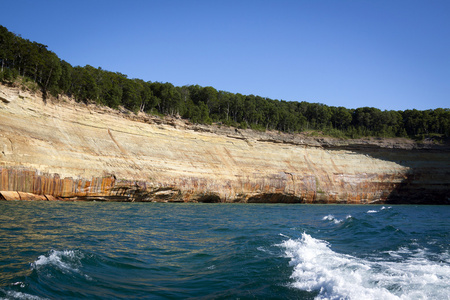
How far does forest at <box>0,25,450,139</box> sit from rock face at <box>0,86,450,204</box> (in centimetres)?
378

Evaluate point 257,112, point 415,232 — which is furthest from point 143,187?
point 257,112

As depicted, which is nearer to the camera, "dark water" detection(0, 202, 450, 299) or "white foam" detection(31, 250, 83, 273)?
"dark water" detection(0, 202, 450, 299)

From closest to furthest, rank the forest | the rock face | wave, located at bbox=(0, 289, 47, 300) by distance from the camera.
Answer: wave, located at bbox=(0, 289, 47, 300)
the rock face
the forest

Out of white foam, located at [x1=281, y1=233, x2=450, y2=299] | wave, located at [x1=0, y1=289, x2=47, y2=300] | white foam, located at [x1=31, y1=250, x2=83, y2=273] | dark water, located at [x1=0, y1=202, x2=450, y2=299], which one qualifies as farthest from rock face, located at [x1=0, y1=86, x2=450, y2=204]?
white foam, located at [x1=281, y1=233, x2=450, y2=299]

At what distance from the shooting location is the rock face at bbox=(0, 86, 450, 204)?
89.7 ft

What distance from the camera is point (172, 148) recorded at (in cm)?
3834

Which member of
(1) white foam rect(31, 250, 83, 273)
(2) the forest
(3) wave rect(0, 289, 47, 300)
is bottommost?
(1) white foam rect(31, 250, 83, 273)

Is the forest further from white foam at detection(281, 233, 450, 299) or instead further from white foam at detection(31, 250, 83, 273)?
white foam at detection(281, 233, 450, 299)

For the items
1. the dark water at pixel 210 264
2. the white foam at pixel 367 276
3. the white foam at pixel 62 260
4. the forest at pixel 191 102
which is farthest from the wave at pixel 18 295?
the forest at pixel 191 102

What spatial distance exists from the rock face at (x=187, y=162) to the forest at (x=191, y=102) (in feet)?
12.4

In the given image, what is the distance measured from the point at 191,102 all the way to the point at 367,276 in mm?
49243

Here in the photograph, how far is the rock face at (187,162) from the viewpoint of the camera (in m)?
27.3

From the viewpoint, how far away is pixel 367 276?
7.10 m

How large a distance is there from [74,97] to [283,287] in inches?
1365
